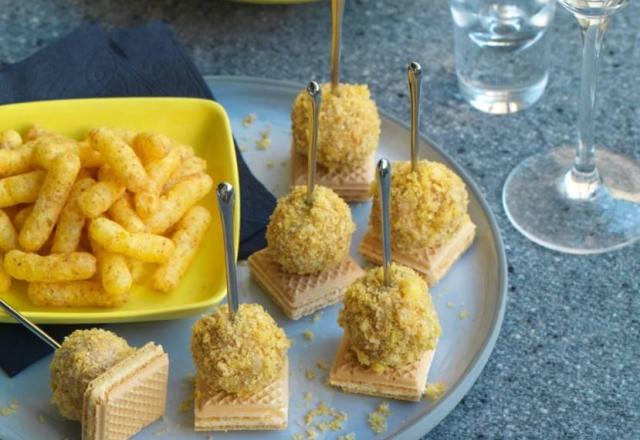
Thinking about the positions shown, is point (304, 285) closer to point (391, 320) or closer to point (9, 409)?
point (391, 320)

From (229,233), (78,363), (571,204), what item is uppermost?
(229,233)

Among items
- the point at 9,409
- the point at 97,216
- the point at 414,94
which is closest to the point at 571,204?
the point at 414,94

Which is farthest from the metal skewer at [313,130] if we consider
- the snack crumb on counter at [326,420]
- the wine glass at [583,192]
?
the wine glass at [583,192]

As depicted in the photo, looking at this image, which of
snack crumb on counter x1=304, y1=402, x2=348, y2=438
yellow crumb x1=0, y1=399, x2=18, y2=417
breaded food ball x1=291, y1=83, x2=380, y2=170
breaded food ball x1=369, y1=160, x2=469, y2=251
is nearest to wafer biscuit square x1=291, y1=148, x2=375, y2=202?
breaded food ball x1=291, y1=83, x2=380, y2=170

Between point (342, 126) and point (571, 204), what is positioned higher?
point (342, 126)

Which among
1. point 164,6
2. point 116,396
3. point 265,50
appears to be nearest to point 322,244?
point 116,396
